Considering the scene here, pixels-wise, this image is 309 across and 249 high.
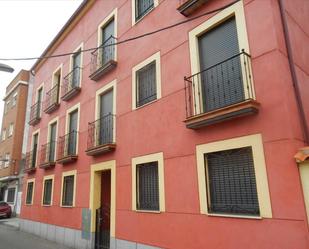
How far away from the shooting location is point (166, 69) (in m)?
7.66

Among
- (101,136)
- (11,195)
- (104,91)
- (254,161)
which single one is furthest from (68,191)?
(11,195)

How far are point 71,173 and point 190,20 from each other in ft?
25.9

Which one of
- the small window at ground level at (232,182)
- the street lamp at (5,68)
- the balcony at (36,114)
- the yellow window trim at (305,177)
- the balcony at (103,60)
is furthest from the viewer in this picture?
the balcony at (36,114)

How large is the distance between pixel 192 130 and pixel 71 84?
8.31 metres

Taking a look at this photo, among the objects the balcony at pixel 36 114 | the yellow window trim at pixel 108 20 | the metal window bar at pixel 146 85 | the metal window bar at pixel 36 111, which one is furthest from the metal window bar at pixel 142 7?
the metal window bar at pixel 36 111

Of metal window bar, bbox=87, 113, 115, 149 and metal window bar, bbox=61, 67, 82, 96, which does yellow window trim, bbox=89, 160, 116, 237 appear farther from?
metal window bar, bbox=61, 67, 82, 96

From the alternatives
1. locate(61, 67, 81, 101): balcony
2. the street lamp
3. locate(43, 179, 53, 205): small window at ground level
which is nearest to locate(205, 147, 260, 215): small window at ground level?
the street lamp

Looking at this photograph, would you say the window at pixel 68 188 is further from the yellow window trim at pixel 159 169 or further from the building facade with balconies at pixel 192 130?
the yellow window trim at pixel 159 169

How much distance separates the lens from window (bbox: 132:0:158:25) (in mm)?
Answer: 9086

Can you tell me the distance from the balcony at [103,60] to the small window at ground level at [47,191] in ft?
20.3

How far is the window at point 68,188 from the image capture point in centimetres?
1161

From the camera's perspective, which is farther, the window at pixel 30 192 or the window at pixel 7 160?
the window at pixel 7 160

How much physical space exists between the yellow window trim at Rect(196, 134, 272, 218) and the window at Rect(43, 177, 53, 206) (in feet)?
31.6

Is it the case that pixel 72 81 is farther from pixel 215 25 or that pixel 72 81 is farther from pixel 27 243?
pixel 215 25
